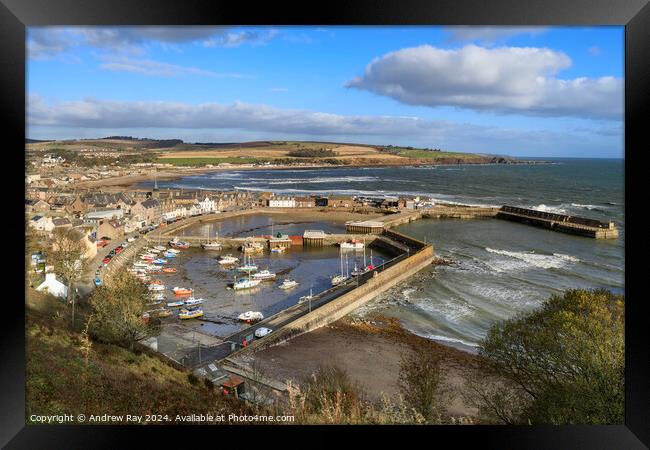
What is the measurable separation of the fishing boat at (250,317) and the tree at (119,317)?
2506mm

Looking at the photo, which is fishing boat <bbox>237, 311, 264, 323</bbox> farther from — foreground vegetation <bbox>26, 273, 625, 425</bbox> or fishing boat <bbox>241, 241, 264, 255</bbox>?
fishing boat <bbox>241, 241, 264, 255</bbox>

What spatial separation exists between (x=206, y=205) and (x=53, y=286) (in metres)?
16.6

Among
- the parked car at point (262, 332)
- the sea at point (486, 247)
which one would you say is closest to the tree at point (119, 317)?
the parked car at point (262, 332)

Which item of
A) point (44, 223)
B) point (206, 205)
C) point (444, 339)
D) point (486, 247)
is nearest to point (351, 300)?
point (444, 339)

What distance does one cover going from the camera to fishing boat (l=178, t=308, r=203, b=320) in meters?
8.86

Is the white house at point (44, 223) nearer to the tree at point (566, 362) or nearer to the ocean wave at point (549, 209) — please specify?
the tree at point (566, 362)

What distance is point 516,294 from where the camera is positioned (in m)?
10.2

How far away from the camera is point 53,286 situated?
261 inches

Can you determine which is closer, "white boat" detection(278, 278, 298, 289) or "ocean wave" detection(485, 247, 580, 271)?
"white boat" detection(278, 278, 298, 289)

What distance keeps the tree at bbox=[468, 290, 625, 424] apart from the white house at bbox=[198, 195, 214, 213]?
1963 centimetres

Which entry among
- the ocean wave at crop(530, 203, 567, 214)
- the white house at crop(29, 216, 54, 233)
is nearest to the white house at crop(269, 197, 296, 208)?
the ocean wave at crop(530, 203, 567, 214)
